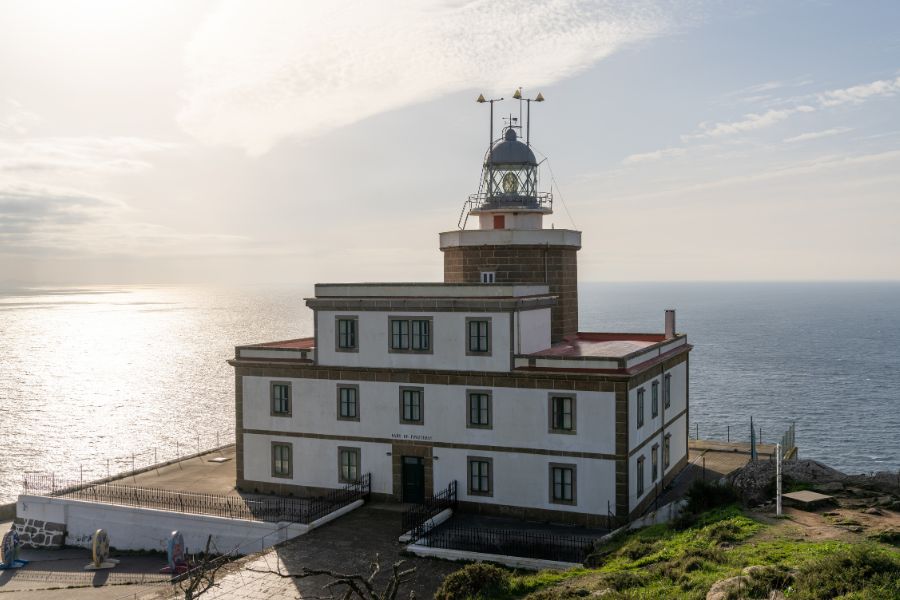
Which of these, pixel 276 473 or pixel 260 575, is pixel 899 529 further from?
pixel 276 473

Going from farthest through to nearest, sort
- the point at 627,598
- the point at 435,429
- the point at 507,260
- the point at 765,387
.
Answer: the point at 765,387 < the point at 507,260 < the point at 435,429 < the point at 627,598

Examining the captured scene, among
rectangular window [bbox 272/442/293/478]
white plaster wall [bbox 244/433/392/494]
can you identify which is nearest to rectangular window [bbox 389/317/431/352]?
white plaster wall [bbox 244/433/392/494]

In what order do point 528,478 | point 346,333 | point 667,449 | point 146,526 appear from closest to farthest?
point 528,478 → point 146,526 → point 346,333 → point 667,449

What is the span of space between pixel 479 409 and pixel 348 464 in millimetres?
6332

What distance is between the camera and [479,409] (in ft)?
105

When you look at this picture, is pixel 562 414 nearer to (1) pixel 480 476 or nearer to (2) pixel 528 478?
(2) pixel 528 478

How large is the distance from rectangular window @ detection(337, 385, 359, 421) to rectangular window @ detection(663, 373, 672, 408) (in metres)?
13.0

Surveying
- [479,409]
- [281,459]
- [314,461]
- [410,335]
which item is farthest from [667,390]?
[281,459]

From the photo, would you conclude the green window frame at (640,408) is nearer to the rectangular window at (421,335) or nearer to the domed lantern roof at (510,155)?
the rectangular window at (421,335)

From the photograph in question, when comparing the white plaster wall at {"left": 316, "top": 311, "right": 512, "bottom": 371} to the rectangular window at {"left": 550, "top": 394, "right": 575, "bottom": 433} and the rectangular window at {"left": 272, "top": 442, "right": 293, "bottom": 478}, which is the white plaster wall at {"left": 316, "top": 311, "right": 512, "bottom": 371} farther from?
the rectangular window at {"left": 272, "top": 442, "right": 293, "bottom": 478}

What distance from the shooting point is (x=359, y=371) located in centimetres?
3369

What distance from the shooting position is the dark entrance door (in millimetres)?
32938

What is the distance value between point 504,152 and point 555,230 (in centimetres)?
523

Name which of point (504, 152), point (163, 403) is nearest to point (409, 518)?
point (504, 152)
